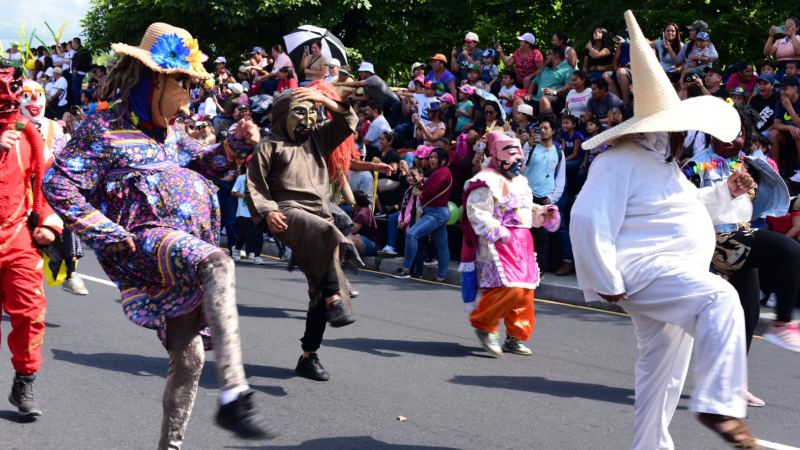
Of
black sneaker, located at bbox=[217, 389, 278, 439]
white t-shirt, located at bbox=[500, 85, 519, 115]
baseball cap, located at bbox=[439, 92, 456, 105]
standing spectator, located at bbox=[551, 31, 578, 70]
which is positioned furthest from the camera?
baseball cap, located at bbox=[439, 92, 456, 105]

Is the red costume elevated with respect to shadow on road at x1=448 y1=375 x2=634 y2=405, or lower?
elevated

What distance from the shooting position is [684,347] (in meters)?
5.04

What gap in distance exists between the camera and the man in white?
443 centimetres

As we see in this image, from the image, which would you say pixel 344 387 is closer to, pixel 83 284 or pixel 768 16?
pixel 83 284

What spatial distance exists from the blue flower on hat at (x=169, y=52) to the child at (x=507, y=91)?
12.0 meters

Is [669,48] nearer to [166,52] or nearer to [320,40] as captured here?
[320,40]

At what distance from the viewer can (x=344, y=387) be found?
7.16 m

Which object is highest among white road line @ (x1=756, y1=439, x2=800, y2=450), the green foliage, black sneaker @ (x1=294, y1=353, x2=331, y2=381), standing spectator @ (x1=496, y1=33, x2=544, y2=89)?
the green foliage

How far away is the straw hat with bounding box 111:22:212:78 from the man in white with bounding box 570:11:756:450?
6.21ft

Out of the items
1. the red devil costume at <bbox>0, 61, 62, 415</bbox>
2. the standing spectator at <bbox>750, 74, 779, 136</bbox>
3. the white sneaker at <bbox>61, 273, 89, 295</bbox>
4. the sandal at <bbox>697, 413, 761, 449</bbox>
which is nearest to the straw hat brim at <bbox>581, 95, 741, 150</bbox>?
the sandal at <bbox>697, 413, 761, 449</bbox>

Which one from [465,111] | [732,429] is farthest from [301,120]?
[465,111]

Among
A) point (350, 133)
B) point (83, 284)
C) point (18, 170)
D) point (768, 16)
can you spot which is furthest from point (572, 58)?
point (18, 170)

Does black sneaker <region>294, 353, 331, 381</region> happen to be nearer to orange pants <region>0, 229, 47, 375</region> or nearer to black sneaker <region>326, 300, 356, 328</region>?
black sneaker <region>326, 300, 356, 328</region>

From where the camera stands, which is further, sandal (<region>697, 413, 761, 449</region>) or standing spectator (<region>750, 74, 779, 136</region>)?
standing spectator (<region>750, 74, 779, 136</region>)
